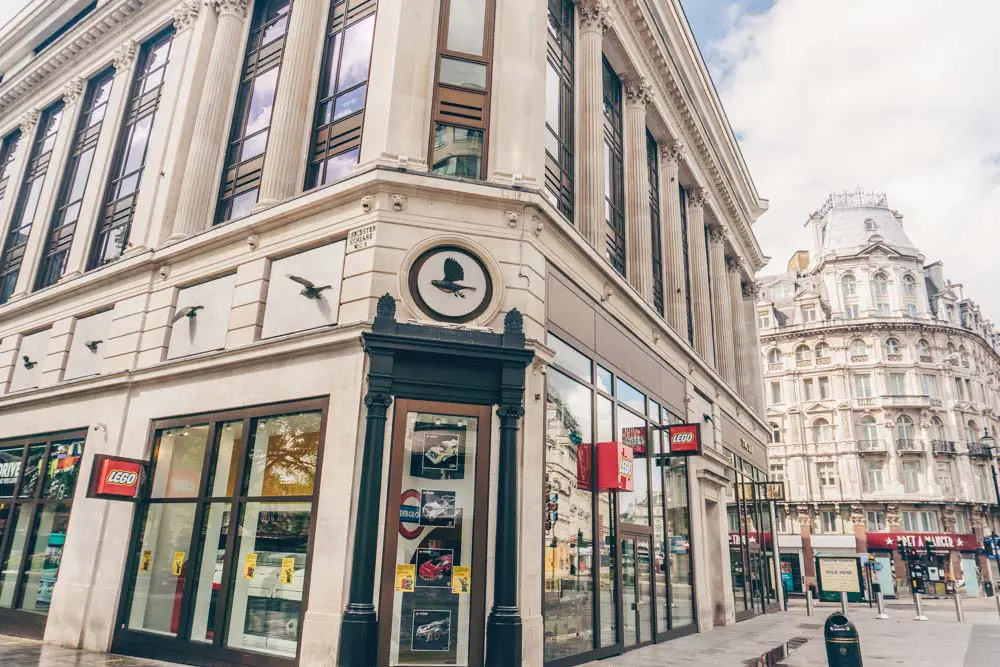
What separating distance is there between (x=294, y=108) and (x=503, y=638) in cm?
1272

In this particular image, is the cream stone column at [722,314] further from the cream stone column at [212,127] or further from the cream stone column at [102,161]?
the cream stone column at [102,161]

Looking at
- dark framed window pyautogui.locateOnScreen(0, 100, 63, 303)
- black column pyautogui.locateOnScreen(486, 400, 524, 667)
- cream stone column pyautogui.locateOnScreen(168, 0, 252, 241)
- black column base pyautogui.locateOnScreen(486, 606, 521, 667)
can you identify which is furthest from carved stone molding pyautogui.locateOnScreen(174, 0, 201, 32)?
black column base pyautogui.locateOnScreen(486, 606, 521, 667)

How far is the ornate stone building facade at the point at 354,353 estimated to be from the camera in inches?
443

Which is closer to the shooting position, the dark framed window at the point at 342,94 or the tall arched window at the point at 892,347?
the dark framed window at the point at 342,94

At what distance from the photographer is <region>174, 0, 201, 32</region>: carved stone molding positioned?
778 inches

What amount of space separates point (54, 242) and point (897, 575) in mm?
Result: 61266

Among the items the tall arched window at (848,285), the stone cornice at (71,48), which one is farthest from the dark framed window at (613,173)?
the tall arched window at (848,285)

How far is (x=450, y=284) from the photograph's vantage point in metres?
12.3

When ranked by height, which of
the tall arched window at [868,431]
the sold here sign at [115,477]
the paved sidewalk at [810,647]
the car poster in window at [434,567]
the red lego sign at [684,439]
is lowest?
the paved sidewalk at [810,647]

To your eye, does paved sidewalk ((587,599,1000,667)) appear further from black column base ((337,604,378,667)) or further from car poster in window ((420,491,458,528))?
black column base ((337,604,378,667))

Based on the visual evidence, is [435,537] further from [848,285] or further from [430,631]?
[848,285]

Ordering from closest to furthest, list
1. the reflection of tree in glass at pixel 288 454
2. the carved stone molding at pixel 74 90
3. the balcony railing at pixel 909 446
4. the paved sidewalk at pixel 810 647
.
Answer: the reflection of tree in glass at pixel 288 454, the paved sidewalk at pixel 810 647, the carved stone molding at pixel 74 90, the balcony railing at pixel 909 446

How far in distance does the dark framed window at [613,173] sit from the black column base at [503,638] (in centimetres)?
1115

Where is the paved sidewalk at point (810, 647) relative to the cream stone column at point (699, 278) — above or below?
below
